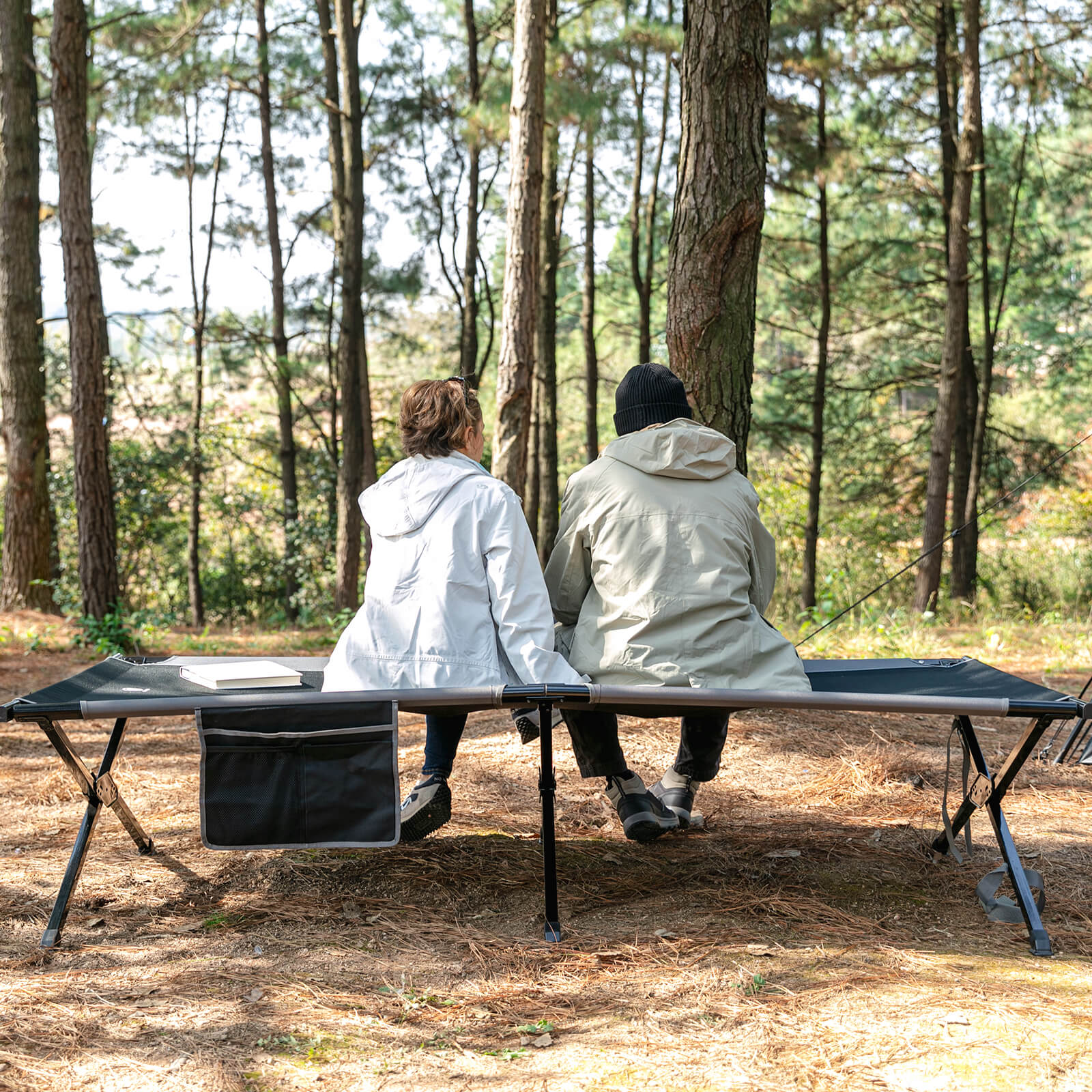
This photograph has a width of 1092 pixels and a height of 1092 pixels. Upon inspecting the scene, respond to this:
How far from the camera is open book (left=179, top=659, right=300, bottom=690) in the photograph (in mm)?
2725

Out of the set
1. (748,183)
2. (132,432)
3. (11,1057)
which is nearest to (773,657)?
(11,1057)

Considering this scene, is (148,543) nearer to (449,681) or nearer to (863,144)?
(863,144)

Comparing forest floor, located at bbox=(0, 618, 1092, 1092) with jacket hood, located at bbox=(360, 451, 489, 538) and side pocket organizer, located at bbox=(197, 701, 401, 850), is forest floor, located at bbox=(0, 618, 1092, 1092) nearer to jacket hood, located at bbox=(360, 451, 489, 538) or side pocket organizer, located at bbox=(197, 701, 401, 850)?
side pocket organizer, located at bbox=(197, 701, 401, 850)

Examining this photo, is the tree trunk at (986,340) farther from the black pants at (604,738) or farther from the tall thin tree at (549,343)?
the black pants at (604,738)

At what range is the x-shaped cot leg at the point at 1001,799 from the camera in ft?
7.72

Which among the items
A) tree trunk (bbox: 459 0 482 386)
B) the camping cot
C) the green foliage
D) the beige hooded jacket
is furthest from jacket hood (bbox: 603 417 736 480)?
tree trunk (bbox: 459 0 482 386)

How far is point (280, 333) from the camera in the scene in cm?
1507

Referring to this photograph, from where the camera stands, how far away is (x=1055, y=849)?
306 centimetres

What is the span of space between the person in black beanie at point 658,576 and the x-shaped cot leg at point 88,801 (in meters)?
1.27

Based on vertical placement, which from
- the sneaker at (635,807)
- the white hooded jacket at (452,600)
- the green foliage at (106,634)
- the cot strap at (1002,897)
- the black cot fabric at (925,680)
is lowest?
the green foliage at (106,634)

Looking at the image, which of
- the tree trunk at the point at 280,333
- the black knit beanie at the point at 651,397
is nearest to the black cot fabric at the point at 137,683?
the black knit beanie at the point at 651,397

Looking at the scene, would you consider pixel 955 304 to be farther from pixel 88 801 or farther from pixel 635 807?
pixel 88 801

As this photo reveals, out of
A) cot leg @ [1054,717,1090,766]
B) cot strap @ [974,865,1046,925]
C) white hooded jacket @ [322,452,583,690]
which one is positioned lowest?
cot leg @ [1054,717,1090,766]

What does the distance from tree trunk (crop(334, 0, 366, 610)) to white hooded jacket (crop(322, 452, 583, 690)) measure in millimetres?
8561
